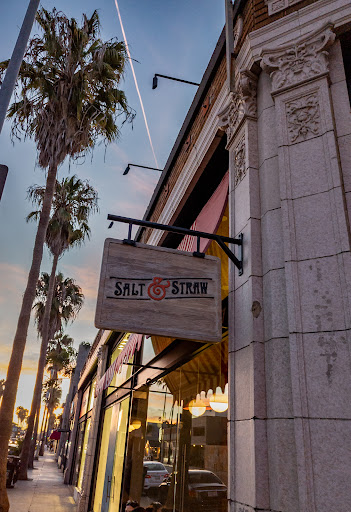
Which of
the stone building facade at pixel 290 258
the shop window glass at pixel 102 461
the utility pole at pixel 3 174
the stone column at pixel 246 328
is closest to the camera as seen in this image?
the utility pole at pixel 3 174

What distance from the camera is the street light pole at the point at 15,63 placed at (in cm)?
588

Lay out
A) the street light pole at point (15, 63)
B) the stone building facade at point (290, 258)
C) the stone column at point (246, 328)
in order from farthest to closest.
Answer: the street light pole at point (15, 63) → the stone column at point (246, 328) → the stone building facade at point (290, 258)

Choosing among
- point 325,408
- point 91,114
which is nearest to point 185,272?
point 325,408

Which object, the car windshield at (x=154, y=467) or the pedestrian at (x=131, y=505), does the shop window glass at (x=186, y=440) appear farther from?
the pedestrian at (x=131, y=505)

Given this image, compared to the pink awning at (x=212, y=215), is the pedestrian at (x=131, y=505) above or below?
below

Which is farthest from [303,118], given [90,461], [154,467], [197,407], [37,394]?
[37,394]

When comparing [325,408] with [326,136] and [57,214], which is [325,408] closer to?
[326,136]

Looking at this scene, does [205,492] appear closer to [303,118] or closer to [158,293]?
[158,293]

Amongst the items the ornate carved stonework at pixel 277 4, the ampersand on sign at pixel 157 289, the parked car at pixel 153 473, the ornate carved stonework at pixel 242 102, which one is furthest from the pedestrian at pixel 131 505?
the ornate carved stonework at pixel 277 4

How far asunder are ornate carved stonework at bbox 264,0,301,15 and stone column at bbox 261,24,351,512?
0.79 metres

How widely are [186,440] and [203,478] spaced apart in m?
0.75

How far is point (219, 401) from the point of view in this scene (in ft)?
16.5

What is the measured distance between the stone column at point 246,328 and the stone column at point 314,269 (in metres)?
0.27

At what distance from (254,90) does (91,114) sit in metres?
10.9
